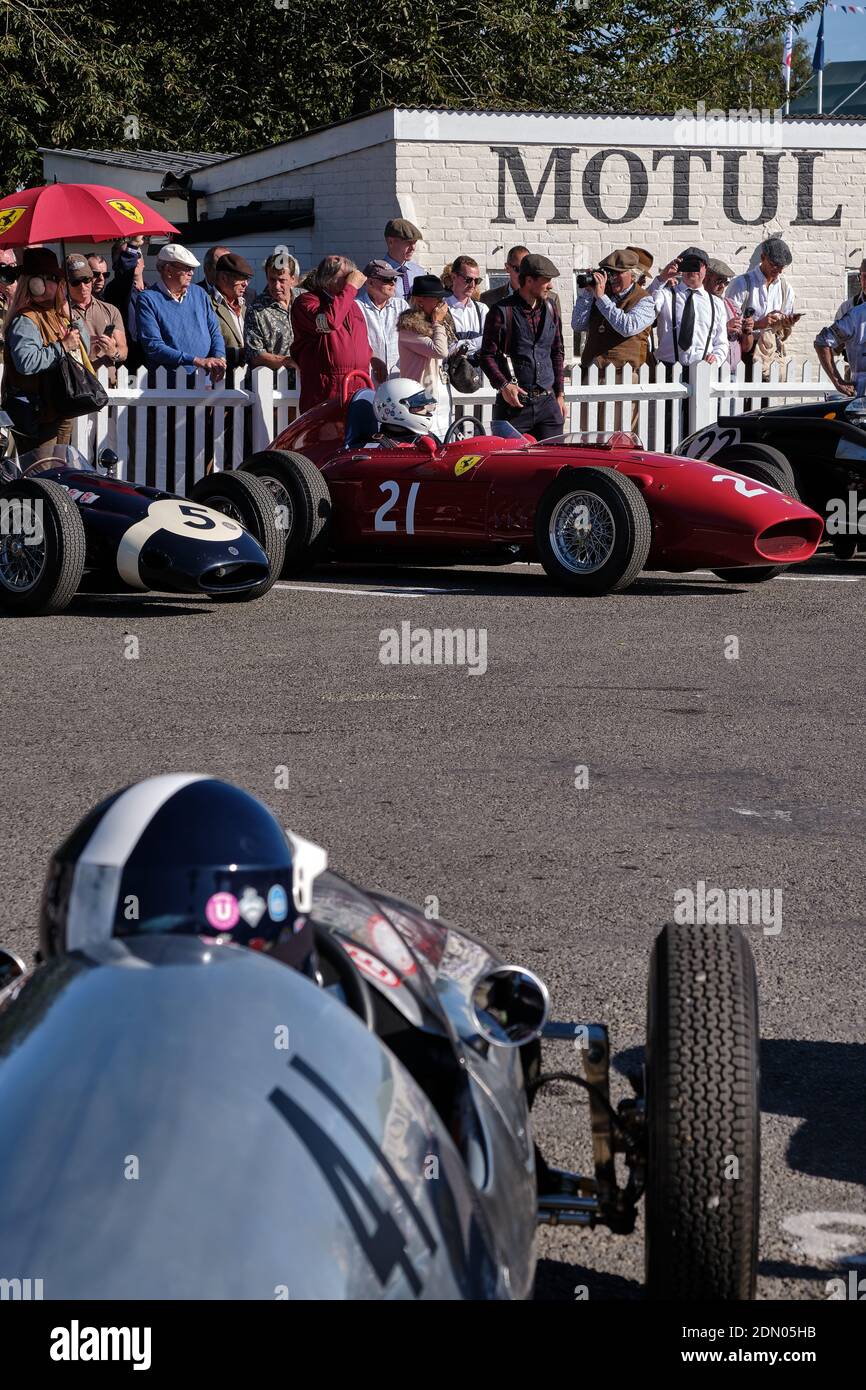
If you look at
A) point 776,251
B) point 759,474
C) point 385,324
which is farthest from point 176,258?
point 776,251

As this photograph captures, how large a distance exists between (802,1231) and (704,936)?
0.65 m

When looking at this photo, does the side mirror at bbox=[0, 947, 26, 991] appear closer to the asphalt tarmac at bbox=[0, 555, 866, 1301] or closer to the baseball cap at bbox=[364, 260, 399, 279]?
the asphalt tarmac at bbox=[0, 555, 866, 1301]

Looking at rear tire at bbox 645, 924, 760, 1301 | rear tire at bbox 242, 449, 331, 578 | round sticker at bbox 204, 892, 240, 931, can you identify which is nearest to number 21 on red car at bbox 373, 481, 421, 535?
rear tire at bbox 242, 449, 331, 578

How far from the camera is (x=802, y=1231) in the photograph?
11.3ft

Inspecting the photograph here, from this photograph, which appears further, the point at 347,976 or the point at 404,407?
the point at 404,407

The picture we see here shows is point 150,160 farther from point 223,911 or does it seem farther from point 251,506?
point 223,911

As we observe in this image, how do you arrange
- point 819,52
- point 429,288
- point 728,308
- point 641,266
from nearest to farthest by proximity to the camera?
1. point 429,288
2. point 641,266
3. point 728,308
4. point 819,52

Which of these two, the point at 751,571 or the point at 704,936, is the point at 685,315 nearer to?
the point at 751,571

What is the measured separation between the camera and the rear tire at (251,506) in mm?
11188

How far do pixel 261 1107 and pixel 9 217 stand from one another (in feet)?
46.0

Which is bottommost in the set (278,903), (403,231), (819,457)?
(278,903)

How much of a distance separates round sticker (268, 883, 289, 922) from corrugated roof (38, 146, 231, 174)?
24.0 m

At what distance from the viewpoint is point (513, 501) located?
11250mm
